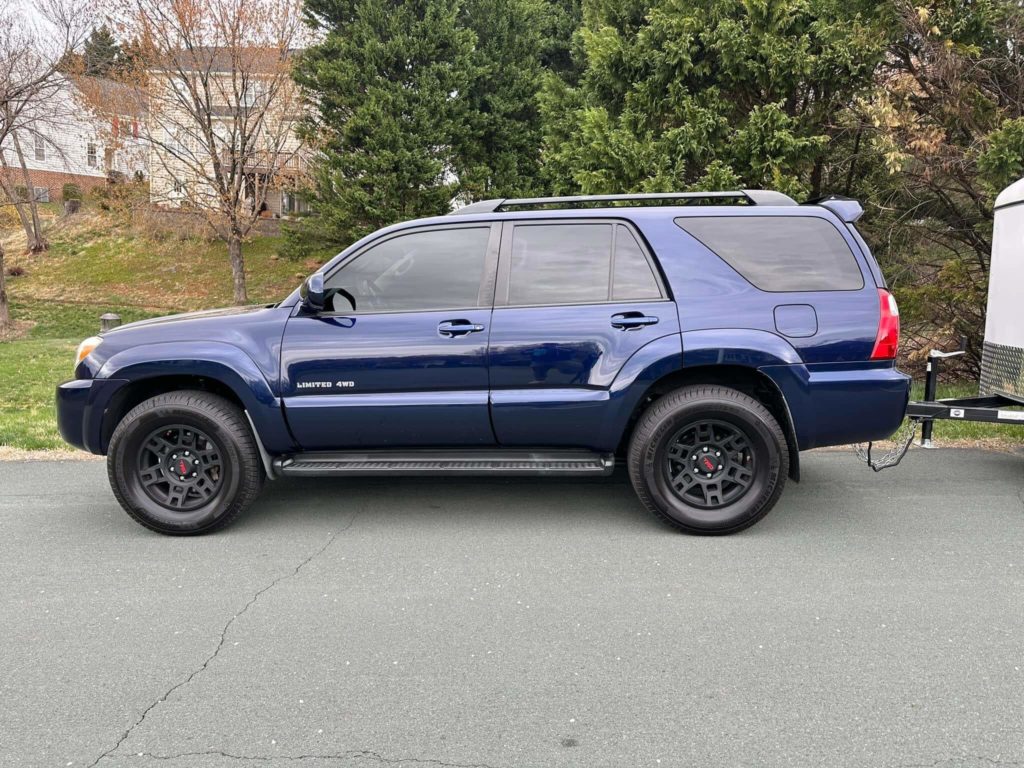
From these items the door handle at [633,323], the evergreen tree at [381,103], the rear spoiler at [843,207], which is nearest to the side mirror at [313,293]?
the door handle at [633,323]

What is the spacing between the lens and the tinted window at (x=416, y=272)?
187 inches

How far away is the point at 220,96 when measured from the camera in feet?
68.7

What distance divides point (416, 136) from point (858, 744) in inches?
772

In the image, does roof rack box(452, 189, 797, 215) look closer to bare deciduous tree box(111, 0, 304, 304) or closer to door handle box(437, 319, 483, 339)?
door handle box(437, 319, 483, 339)

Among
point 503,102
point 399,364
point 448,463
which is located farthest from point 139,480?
point 503,102

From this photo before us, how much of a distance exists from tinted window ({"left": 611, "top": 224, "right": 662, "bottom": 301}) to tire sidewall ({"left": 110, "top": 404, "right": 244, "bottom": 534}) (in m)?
2.46

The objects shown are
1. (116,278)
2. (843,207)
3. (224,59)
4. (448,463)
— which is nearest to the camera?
(448,463)

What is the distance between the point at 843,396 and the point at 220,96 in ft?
67.7

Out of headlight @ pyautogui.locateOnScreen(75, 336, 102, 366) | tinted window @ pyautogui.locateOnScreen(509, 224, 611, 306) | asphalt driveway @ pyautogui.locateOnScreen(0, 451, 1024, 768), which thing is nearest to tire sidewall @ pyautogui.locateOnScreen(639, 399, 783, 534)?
asphalt driveway @ pyautogui.locateOnScreen(0, 451, 1024, 768)

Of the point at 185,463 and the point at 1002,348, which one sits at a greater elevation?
the point at 1002,348

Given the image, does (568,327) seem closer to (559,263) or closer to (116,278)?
(559,263)

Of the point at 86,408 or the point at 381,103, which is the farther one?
the point at 381,103

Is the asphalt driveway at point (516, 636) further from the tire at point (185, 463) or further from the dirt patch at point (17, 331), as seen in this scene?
the dirt patch at point (17, 331)

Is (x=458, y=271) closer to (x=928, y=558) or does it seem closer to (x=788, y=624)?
(x=788, y=624)
